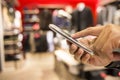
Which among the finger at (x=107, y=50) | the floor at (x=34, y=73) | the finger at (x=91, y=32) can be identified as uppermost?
the finger at (x=91, y=32)

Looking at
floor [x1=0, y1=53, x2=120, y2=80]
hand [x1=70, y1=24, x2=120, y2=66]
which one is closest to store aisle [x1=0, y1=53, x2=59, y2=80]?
floor [x1=0, y1=53, x2=120, y2=80]

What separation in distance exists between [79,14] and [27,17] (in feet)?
8.52

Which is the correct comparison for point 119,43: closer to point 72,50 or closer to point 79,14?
point 72,50

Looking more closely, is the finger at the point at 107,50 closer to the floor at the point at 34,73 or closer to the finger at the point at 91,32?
the finger at the point at 91,32

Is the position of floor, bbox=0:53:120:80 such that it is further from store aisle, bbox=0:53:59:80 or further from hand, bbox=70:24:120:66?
hand, bbox=70:24:120:66

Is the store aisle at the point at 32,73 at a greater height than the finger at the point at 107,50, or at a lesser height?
lesser

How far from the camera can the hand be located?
49 centimetres

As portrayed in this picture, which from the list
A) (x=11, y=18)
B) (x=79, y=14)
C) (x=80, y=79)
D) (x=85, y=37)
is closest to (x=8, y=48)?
(x=11, y=18)

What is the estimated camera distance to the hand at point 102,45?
49cm

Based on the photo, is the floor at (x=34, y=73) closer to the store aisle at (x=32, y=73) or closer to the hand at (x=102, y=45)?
the store aisle at (x=32, y=73)

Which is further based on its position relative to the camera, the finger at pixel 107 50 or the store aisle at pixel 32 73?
the store aisle at pixel 32 73

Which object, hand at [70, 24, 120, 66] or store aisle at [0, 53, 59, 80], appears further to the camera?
store aisle at [0, 53, 59, 80]

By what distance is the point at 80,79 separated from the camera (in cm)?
216

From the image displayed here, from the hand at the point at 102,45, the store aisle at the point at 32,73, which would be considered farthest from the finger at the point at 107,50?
the store aisle at the point at 32,73
